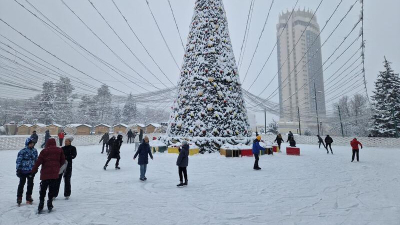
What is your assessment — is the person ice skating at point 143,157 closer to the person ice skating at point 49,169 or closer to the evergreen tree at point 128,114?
the person ice skating at point 49,169

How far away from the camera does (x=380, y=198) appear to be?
15.8 ft

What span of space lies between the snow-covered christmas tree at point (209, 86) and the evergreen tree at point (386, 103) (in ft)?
70.2

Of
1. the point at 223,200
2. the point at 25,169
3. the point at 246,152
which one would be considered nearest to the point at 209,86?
the point at 246,152

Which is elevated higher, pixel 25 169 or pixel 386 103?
pixel 386 103

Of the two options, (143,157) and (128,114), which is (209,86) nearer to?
(143,157)

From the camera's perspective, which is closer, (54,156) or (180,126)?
(54,156)

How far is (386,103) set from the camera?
82.7 ft

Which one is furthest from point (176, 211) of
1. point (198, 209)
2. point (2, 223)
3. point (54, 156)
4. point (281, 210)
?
point (2, 223)

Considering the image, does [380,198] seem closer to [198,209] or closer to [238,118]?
[198,209]

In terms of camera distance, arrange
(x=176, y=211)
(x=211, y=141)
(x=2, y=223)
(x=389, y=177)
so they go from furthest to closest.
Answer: (x=211, y=141), (x=389, y=177), (x=176, y=211), (x=2, y=223)

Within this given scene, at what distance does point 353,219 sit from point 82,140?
27.8 meters

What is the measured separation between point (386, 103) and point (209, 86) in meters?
25.8

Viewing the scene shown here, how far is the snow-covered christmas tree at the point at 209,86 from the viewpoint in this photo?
13.2 m

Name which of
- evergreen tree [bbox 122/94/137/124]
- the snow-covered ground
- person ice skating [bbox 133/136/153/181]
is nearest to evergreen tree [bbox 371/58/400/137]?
the snow-covered ground
